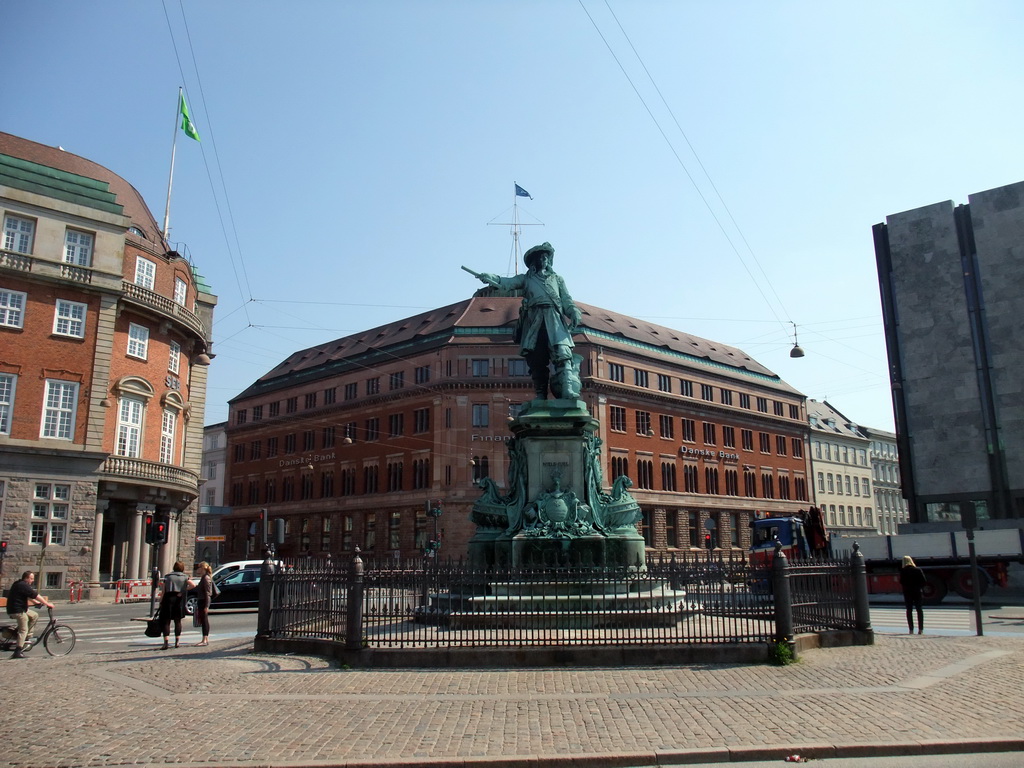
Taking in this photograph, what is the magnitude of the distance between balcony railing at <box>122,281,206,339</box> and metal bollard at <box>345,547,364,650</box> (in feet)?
104

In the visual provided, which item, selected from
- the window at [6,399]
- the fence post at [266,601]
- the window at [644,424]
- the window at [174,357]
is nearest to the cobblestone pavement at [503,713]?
the fence post at [266,601]

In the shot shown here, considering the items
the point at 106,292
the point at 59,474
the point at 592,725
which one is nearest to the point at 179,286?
the point at 106,292

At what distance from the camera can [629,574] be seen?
41.6 ft

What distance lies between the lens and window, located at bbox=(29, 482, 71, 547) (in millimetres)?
35062

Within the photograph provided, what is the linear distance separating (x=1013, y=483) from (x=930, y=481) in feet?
11.6

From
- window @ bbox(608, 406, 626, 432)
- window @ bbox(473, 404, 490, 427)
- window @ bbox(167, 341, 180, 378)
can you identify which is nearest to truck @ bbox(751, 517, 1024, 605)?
window @ bbox(167, 341, 180, 378)

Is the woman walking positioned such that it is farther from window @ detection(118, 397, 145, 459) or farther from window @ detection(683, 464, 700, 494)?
window @ detection(683, 464, 700, 494)

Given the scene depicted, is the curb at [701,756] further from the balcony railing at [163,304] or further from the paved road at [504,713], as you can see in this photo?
the balcony railing at [163,304]

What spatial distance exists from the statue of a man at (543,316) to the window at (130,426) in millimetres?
27866

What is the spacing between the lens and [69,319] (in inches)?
1467

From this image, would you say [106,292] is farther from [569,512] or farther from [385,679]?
[385,679]

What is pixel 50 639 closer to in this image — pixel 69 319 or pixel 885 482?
pixel 69 319

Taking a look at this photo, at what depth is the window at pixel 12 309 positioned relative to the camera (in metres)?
35.5

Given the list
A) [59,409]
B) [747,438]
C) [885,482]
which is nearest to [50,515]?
[59,409]
